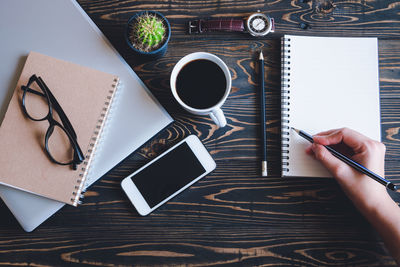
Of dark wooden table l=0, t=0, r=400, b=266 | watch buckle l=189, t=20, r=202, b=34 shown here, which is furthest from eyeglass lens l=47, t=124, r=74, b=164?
watch buckle l=189, t=20, r=202, b=34

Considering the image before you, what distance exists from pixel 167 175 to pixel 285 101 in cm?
35

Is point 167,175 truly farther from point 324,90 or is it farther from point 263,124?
point 324,90

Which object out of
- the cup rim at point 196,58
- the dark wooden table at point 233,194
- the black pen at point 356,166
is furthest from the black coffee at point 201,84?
the black pen at point 356,166

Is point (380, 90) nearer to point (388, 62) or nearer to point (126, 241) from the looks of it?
point (388, 62)

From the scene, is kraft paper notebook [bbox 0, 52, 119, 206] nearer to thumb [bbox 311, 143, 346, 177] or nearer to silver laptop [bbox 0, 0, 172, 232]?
silver laptop [bbox 0, 0, 172, 232]

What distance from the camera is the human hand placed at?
0.65 m

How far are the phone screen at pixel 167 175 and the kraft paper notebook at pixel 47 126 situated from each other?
14cm

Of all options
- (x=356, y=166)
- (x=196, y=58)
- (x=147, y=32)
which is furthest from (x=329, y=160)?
(x=147, y=32)

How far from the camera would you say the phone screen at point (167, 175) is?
0.71 metres

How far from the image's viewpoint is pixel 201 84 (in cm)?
63

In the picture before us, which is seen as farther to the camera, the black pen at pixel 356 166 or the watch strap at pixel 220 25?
the watch strap at pixel 220 25

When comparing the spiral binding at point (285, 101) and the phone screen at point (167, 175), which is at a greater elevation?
the spiral binding at point (285, 101)

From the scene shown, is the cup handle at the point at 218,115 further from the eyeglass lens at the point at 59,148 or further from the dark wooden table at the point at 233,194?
the eyeglass lens at the point at 59,148

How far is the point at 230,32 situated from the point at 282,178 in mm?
407
